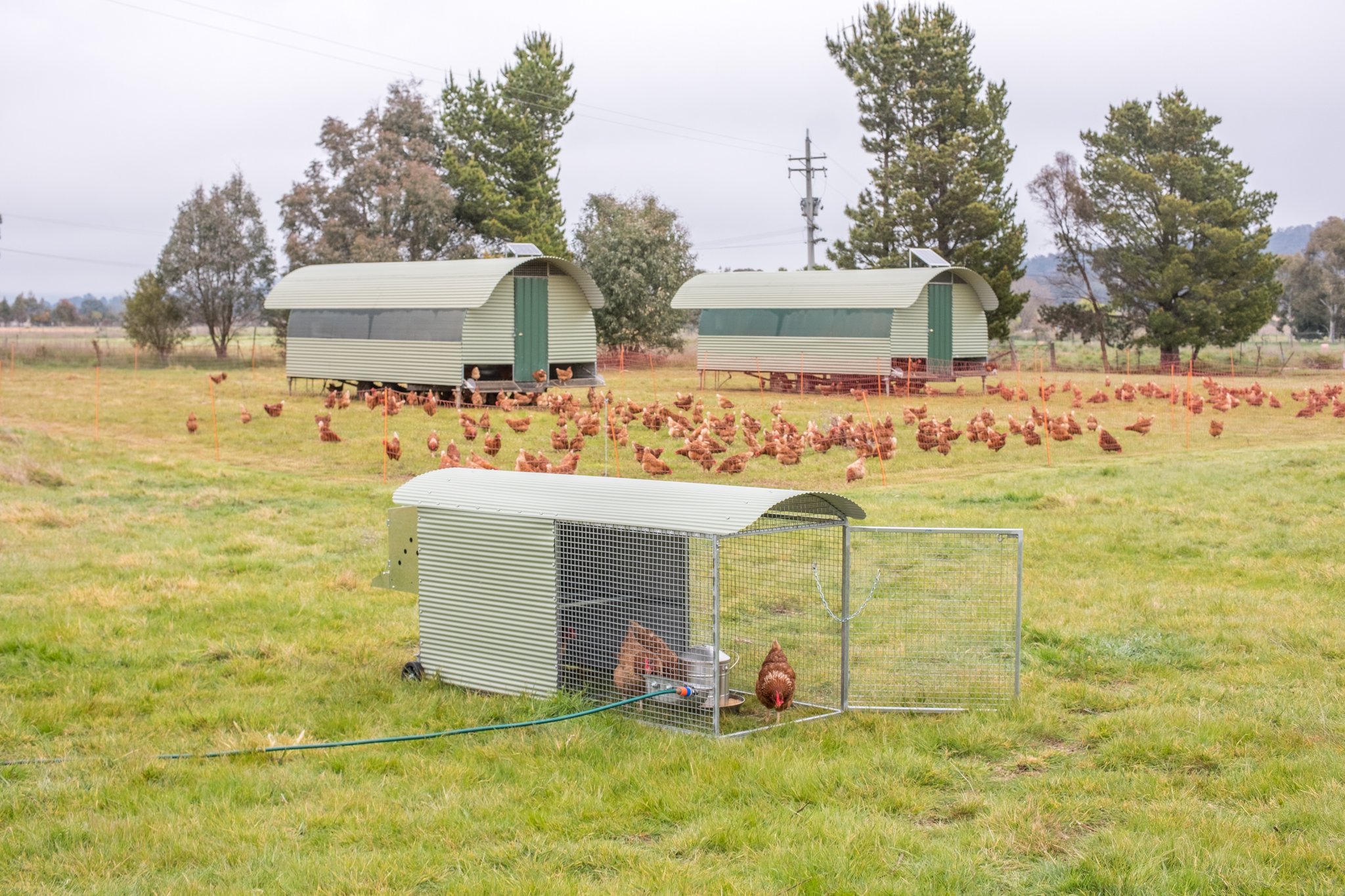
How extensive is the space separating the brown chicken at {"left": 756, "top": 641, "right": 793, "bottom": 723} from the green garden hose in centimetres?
61

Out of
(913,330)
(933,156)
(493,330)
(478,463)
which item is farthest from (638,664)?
(933,156)

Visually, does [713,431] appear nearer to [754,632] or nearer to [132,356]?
[754,632]

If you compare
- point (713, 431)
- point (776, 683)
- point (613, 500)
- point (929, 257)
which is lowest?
point (776, 683)

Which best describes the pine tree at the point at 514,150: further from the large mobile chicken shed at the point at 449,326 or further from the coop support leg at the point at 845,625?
the coop support leg at the point at 845,625

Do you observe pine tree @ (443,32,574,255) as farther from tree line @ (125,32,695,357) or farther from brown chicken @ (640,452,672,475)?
brown chicken @ (640,452,672,475)

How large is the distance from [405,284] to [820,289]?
43.5 ft

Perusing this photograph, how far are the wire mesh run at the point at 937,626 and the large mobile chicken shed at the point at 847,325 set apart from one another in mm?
23987

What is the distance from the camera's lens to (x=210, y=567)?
38.0ft

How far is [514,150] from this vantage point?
53.5 meters

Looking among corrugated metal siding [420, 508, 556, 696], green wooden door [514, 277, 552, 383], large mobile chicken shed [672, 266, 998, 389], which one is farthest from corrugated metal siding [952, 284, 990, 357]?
corrugated metal siding [420, 508, 556, 696]

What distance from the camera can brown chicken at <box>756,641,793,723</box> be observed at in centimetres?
725

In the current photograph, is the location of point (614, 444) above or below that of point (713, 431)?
below

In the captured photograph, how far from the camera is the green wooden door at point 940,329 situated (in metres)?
36.6

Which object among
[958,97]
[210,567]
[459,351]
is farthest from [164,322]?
[210,567]
